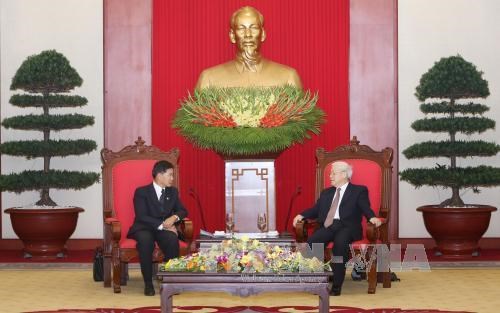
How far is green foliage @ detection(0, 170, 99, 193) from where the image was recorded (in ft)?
32.4

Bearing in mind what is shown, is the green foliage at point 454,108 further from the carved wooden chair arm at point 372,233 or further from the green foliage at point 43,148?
the green foliage at point 43,148

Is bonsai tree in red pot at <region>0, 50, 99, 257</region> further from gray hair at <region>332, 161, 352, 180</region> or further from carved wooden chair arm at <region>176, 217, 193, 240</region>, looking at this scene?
gray hair at <region>332, 161, 352, 180</region>

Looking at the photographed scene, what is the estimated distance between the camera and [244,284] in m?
5.80

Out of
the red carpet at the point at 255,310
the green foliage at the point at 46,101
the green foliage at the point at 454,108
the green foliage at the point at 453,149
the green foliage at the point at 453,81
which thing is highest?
the green foliage at the point at 453,81

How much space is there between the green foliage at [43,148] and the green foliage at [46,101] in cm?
37

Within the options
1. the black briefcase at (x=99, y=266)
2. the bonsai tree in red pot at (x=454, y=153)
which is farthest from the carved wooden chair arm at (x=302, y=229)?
the bonsai tree in red pot at (x=454, y=153)

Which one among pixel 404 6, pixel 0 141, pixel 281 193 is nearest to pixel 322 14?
pixel 404 6

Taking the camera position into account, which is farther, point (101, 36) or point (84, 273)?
point (101, 36)

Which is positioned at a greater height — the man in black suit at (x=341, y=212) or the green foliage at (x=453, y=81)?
the green foliage at (x=453, y=81)

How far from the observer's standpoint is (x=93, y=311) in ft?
21.6

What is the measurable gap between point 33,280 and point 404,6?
4869 mm

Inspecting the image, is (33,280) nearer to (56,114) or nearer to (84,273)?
(84,273)

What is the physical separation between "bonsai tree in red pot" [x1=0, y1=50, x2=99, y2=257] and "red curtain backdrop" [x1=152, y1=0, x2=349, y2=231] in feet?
3.09

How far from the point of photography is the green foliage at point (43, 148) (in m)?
9.89
